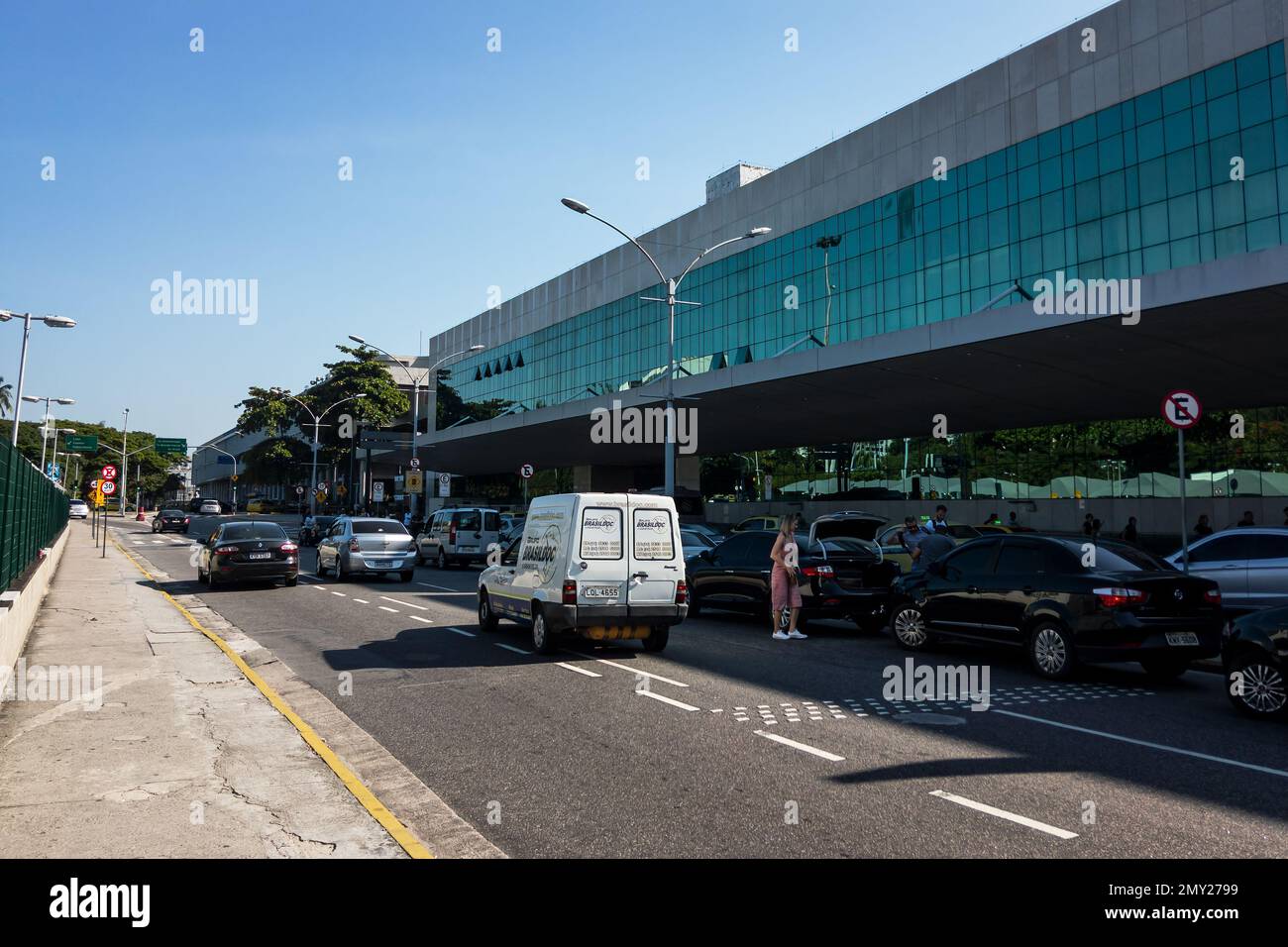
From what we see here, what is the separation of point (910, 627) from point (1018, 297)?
1116 inches

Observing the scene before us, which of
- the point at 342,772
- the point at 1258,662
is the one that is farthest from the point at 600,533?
the point at 1258,662

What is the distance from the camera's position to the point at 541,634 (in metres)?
12.2

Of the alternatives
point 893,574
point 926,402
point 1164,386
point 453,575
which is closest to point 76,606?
point 453,575

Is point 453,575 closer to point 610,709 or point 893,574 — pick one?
point 893,574

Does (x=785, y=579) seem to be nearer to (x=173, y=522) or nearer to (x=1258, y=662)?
(x=1258, y=662)

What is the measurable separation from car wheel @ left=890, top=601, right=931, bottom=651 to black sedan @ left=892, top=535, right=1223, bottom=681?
1.73ft

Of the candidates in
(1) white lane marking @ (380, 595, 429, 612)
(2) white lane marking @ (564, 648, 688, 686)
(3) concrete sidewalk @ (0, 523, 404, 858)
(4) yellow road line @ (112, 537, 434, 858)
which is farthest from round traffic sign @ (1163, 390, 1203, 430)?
(1) white lane marking @ (380, 595, 429, 612)

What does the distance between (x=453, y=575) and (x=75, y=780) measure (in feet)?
69.2

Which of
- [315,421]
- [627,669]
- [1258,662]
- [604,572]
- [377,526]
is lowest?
[627,669]

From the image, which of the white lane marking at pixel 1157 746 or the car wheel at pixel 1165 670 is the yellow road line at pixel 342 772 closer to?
the white lane marking at pixel 1157 746

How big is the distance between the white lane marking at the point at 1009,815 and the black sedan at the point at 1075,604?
16.0ft

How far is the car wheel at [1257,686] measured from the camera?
329 inches

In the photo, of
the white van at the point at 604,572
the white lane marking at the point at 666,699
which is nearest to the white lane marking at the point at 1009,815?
the white lane marking at the point at 666,699

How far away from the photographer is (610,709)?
8.94m
